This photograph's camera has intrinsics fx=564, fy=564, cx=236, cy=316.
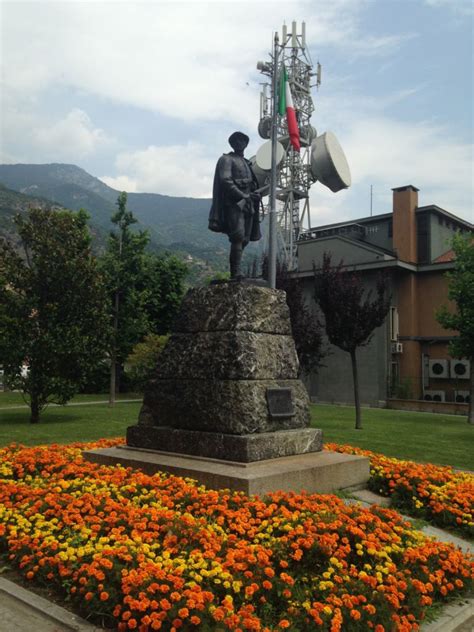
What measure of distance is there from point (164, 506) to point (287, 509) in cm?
120

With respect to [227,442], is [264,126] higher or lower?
higher

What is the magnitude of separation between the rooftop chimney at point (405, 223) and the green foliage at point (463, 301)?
349 inches

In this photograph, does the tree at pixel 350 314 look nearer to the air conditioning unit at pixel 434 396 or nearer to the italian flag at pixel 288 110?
the italian flag at pixel 288 110

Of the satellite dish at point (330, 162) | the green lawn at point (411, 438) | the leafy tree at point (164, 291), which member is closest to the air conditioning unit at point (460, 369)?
the green lawn at point (411, 438)

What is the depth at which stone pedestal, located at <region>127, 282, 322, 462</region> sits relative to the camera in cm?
688

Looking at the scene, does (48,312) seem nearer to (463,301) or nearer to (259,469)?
(259,469)

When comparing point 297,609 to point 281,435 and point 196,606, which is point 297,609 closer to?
point 196,606

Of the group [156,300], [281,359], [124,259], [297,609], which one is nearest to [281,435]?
[281,359]

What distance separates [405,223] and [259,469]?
29466mm

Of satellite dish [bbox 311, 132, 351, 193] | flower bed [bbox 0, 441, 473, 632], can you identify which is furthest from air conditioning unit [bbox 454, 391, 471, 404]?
flower bed [bbox 0, 441, 473, 632]

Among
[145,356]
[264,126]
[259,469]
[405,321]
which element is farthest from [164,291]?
[259,469]

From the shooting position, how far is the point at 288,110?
51.8ft

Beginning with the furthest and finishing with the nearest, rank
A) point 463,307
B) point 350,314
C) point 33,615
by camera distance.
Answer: point 463,307 < point 350,314 < point 33,615

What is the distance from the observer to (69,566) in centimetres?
425
